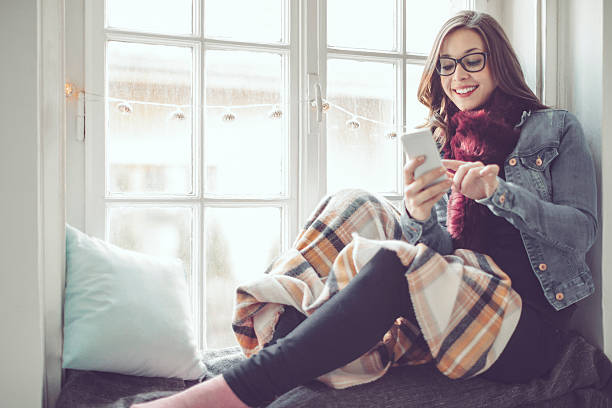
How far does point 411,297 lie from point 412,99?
3.14 ft

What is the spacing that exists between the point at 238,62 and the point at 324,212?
0.61 meters

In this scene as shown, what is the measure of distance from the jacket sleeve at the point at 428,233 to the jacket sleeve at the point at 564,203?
6.3 inches

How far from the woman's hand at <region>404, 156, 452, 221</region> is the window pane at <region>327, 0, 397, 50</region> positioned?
0.75 m

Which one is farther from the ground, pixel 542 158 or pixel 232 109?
pixel 232 109

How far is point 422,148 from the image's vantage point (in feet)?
3.59

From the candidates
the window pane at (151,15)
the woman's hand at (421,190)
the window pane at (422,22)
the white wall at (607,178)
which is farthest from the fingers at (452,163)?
the window pane at (151,15)

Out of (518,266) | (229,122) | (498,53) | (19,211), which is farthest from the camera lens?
(229,122)

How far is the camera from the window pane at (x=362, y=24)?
1724 millimetres

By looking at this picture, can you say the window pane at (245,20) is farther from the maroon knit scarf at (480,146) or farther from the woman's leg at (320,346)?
the woman's leg at (320,346)

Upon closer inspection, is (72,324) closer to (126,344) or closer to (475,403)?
(126,344)

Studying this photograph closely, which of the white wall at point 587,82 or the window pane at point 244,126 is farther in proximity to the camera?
the window pane at point 244,126

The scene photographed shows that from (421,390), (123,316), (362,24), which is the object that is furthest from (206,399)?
(362,24)

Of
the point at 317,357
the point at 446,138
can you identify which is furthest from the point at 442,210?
the point at 317,357

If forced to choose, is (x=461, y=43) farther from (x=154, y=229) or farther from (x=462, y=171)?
(x=154, y=229)
